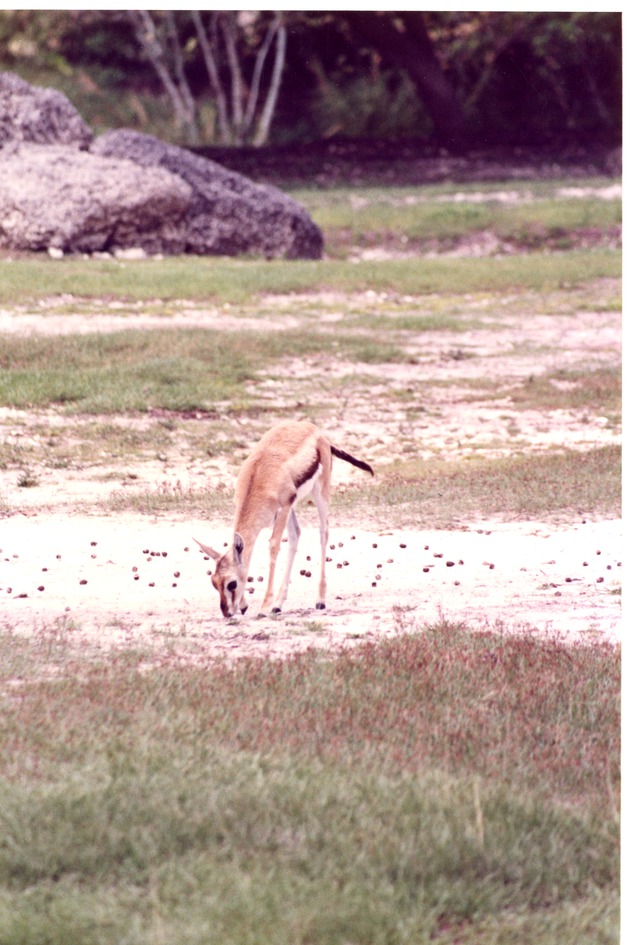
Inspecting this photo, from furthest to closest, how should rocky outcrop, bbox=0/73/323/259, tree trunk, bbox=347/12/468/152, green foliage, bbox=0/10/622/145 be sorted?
tree trunk, bbox=347/12/468/152
green foliage, bbox=0/10/622/145
rocky outcrop, bbox=0/73/323/259

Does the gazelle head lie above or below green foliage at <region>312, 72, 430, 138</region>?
below

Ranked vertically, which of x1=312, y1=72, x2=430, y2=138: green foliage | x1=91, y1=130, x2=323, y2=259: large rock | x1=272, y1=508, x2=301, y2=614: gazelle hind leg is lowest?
x1=272, y1=508, x2=301, y2=614: gazelle hind leg

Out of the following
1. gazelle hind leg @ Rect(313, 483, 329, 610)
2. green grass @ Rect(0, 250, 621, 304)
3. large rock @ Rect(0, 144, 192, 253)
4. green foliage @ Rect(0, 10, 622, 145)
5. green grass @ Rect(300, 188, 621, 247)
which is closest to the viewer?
gazelle hind leg @ Rect(313, 483, 329, 610)

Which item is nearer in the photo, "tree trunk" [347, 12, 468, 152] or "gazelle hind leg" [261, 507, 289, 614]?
"gazelle hind leg" [261, 507, 289, 614]

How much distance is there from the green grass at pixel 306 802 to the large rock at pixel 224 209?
13.5 metres

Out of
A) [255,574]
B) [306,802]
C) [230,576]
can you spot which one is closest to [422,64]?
[255,574]

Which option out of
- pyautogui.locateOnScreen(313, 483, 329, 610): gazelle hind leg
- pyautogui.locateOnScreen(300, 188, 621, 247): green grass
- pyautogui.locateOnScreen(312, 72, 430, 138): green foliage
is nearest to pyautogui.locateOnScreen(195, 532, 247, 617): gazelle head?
pyautogui.locateOnScreen(313, 483, 329, 610): gazelle hind leg

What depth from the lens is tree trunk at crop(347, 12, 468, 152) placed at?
2934 centimetres

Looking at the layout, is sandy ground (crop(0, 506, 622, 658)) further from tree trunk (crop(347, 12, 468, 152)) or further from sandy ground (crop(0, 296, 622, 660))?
tree trunk (crop(347, 12, 468, 152))

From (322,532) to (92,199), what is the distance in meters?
10.9

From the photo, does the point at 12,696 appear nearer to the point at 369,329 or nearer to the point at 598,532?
the point at 598,532

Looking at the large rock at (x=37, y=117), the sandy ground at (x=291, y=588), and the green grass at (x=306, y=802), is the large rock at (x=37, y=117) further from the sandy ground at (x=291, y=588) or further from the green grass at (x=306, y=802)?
the green grass at (x=306, y=802)

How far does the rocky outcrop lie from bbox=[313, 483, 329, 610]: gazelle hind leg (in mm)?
8544

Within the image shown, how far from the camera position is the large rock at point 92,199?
52.0 feet
